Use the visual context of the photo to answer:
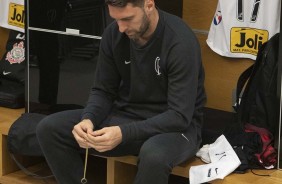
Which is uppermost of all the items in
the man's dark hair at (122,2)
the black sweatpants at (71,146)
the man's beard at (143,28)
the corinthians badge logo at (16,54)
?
the man's dark hair at (122,2)

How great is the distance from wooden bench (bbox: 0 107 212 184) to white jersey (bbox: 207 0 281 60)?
654 millimetres

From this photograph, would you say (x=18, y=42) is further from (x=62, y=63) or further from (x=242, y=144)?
(x=242, y=144)

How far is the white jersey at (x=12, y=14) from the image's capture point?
3693 mm

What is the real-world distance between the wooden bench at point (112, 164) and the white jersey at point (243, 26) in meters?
0.65

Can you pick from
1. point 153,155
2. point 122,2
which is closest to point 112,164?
point 153,155

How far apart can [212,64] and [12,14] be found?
129 centimetres

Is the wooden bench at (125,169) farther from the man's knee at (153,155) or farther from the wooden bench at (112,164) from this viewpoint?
the man's knee at (153,155)

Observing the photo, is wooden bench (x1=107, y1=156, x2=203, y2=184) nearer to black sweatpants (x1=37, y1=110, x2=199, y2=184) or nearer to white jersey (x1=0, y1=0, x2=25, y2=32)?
black sweatpants (x1=37, y1=110, x2=199, y2=184)

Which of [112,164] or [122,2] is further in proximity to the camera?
[112,164]

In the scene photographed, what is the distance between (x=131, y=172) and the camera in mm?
2816

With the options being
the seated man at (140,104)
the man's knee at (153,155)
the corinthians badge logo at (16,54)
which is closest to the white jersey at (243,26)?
the seated man at (140,104)

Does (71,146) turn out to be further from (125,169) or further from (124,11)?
(124,11)

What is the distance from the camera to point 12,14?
12.3 ft

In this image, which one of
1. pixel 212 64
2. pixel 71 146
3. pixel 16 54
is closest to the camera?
pixel 71 146
